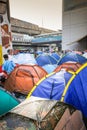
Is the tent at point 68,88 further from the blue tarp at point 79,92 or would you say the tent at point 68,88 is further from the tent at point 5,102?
the tent at point 5,102

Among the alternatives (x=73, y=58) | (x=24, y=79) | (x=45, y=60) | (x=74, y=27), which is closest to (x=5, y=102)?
(x=24, y=79)

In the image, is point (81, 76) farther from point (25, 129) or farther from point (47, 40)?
point (47, 40)

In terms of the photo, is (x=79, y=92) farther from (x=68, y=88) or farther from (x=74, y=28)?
(x=74, y=28)

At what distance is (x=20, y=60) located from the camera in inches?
331

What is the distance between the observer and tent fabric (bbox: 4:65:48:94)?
14.8 ft

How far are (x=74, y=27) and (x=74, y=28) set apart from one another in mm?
96

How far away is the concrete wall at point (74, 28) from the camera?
18.2 meters

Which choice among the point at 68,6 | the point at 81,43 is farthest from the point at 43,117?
the point at 68,6

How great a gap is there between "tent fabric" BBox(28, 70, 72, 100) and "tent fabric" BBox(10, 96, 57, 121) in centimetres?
110

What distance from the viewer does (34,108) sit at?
2.14 metres

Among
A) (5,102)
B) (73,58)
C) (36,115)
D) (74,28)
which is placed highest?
(74,28)

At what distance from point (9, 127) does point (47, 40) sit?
26819mm

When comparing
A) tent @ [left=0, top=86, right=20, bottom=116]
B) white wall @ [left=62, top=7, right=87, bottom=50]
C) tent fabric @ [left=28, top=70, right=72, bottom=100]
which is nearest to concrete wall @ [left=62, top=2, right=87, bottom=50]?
white wall @ [left=62, top=7, right=87, bottom=50]

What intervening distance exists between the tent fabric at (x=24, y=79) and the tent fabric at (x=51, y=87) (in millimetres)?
839
